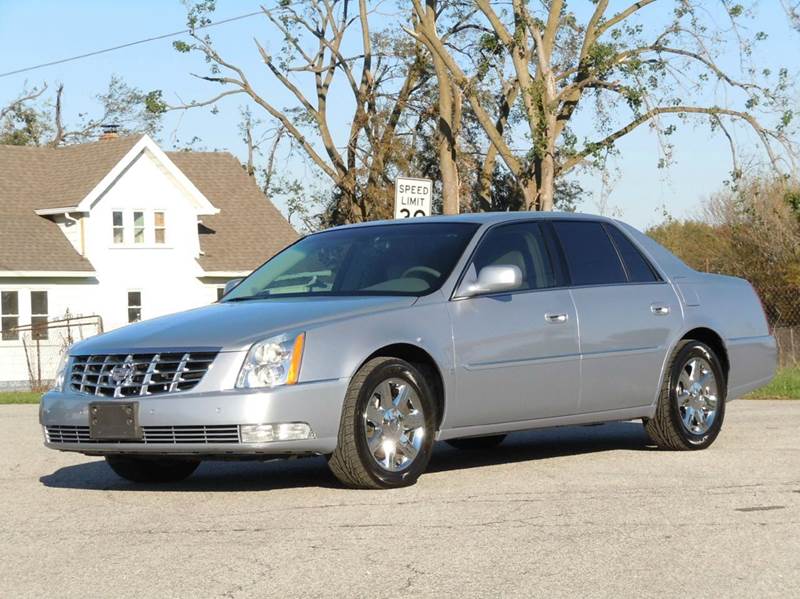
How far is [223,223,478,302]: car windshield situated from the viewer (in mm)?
9742

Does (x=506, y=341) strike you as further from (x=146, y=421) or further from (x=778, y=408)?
(x=778, y=408)

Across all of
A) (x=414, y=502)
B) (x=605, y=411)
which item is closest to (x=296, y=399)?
(x=414, y=502)

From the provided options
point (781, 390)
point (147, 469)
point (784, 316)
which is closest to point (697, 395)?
point (147, 469)

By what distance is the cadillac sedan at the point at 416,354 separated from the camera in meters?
8.62

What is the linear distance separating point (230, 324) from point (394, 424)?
1112 millimetres

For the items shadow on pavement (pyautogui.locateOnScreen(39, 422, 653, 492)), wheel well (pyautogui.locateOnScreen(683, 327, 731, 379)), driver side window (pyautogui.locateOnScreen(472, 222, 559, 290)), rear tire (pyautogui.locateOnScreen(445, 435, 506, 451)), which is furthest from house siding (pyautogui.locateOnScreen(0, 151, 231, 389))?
driver side window (pyautogui.locateOnScreen(472, 222, 559, 290))

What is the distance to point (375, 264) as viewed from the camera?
1003 centimetres

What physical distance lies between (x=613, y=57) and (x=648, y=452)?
66.5 feet

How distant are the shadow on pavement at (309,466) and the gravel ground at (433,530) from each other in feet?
0.12

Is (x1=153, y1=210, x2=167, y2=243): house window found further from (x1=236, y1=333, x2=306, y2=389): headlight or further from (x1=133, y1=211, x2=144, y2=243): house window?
(x1=236, y1=333, x2=306, y2=389): headlight

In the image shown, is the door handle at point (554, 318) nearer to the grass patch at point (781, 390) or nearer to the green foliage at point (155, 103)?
the grass patch at point (781, 390)

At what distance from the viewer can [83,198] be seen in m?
43.4

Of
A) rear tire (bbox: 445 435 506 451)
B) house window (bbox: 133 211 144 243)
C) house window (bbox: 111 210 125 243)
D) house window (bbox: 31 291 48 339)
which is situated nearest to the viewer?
rear tire (bbox: 445 435 506 451)

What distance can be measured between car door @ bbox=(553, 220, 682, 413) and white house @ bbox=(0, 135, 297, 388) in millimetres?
32110
